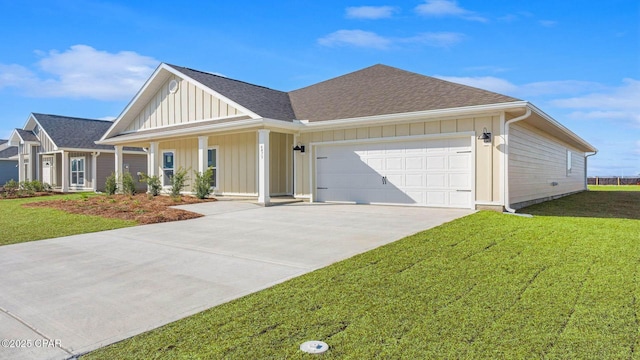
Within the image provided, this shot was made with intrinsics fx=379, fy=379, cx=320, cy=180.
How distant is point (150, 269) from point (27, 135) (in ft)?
88.7

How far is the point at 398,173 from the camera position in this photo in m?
11.6

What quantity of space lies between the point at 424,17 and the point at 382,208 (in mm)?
6879

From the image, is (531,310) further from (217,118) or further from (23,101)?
(23,101)

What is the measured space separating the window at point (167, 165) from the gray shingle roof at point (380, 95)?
6.30m

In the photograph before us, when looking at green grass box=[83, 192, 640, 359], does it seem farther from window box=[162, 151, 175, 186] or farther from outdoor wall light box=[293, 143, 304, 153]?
window box=[162, 151, 175, 186]

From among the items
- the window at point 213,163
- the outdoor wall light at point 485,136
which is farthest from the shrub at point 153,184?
the outdoor wall light at point 485,136

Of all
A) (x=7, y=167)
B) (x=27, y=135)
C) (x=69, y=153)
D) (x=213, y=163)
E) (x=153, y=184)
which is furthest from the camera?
(x=7, y=167)

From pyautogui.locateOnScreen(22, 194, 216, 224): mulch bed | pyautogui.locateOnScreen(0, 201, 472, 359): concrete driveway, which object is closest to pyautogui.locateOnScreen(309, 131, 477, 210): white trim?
pyautogui.locateOnScreen(0, 201, 472, 359): concrete driveway

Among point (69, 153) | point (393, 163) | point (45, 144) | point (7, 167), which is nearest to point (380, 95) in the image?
point (393, 163)

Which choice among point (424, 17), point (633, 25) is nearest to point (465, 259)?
point (424, 17)

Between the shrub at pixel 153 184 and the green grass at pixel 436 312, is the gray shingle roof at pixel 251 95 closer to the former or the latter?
the shrub at pixel 153 184

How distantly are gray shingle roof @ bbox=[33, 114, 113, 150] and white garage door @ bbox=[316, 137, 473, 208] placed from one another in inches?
664

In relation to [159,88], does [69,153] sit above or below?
below

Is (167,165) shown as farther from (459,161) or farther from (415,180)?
(459,161)
